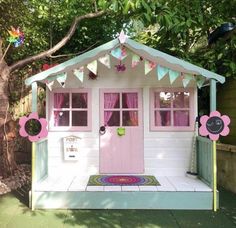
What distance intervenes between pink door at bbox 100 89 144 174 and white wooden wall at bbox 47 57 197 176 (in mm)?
100

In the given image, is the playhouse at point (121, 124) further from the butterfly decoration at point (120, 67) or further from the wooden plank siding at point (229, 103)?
the wooden plank siding at point (229, 103)

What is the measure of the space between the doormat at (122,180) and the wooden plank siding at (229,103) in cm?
198

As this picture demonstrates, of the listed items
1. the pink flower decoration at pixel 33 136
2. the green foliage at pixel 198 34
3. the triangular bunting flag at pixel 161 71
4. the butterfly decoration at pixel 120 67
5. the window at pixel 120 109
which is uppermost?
the green foliage at pixel 198 34

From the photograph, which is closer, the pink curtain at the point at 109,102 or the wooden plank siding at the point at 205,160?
the wooden plank siding at the point at 205,160

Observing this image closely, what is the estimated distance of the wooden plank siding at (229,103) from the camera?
6.98 meters

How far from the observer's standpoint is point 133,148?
6.60 m

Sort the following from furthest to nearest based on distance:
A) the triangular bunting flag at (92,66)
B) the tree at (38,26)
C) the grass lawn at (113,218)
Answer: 1. the tree at (38,26)
2. the triangular bunting flag at (92,66)
3. the grass lawn at (113,218)

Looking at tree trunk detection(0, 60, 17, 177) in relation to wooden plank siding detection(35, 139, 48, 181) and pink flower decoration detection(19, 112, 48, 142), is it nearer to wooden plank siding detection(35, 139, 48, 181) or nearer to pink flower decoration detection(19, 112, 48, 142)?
wooden plank siding detection(35, 139, 48, 181)

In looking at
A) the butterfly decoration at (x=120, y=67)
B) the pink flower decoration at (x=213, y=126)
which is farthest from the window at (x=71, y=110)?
the pink flower decoration at (x=213, y=126)

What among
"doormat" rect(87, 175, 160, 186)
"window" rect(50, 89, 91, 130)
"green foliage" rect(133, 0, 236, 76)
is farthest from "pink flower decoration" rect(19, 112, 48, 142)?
"green foliage" rect(133, 0, 236, 76)

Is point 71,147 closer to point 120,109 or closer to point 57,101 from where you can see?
point 57,101

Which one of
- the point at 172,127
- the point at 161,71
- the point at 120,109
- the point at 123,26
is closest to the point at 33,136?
the point at 120,109

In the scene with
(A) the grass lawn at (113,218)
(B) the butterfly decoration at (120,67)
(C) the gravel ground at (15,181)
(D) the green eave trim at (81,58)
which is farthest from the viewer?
(B) the butterfly decoration at (120,67)

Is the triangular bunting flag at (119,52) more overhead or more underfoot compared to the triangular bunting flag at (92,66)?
more overhead
